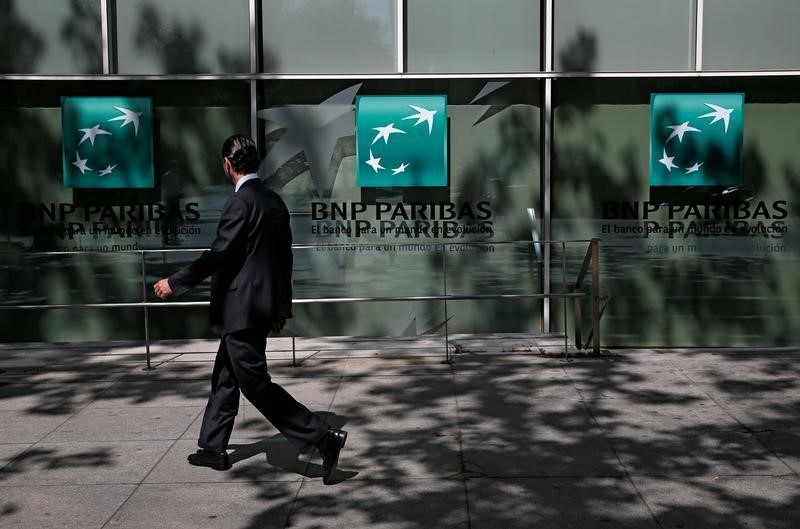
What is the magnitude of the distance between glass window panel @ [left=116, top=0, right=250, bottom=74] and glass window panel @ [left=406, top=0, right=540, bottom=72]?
173 cm

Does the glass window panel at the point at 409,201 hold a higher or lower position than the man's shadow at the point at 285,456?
higher

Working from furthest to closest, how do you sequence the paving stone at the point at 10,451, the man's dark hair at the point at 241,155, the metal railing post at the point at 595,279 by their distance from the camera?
the metal railing post at the point at 595,279 < the paving stone at the point at 10,451 < the man's dark hair at the point at 241,155

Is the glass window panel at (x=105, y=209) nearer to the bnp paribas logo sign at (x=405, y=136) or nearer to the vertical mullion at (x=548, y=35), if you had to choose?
the bnp paribas logo sign at (x=405, y=136)

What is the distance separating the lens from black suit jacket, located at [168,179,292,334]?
5336mm

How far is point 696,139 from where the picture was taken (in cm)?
952

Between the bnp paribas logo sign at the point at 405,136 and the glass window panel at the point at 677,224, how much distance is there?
1.20m

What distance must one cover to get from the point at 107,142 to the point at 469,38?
3.81 metres

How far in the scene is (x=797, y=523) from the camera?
4.78 m

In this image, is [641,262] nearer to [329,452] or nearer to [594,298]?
[594,298]

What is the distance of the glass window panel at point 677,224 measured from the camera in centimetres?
963

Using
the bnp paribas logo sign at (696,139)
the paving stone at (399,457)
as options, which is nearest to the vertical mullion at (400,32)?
the bnp paribas logo sign at (696,139)

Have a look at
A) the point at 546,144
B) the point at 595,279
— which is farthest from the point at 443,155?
the point at 595,279

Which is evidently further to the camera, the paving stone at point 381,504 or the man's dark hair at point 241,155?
the man's dark hair at point 241,155

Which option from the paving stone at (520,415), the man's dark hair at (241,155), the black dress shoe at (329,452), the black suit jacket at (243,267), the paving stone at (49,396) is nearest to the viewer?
the black suit jacket at (243,267)
